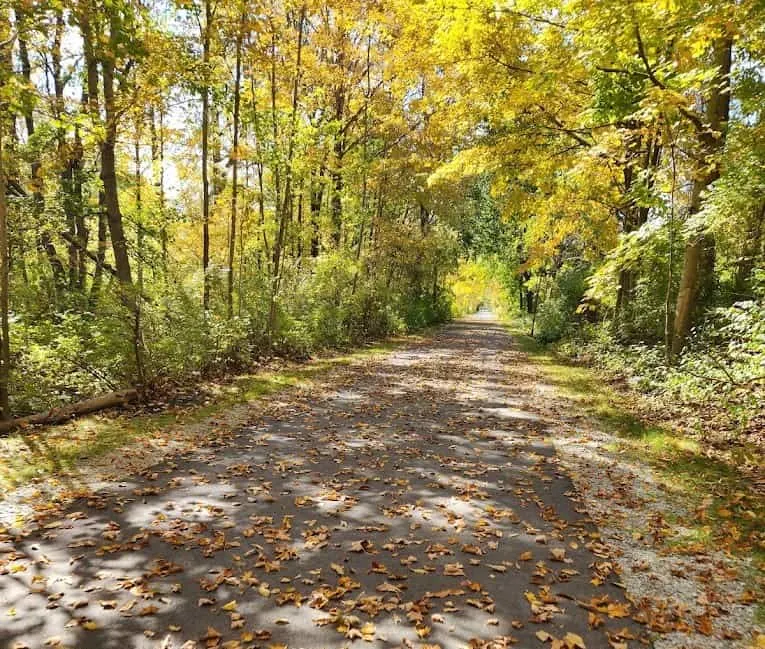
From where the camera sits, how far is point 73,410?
7395 mm

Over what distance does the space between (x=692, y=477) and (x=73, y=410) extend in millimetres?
8332

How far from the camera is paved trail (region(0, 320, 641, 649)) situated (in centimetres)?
322

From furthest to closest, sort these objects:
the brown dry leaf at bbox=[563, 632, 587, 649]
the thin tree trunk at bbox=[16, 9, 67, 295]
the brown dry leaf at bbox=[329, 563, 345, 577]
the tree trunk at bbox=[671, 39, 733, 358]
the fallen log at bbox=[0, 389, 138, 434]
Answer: the tree trunk at bbox=[671, 39, 733, 358] → the thin tree trunk at bbox=[16, 9, 67, 295] → the fallen log at bbox=[0, 389, 138, 434] → the brown dry leaf at bbox=[329, 563, 345, 577] → the brown dry leaf at bbox=[563, 632, 587, 649]

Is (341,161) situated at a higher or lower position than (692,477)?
higher

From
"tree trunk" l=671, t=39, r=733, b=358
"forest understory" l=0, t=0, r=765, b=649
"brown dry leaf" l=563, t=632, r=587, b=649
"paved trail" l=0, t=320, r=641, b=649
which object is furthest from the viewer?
"tree trunk" l=671, t=39, r=733, b=358

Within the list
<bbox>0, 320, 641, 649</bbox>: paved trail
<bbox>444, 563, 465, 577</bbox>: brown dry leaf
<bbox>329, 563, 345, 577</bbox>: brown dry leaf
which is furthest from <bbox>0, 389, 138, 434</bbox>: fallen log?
<bbox>444, 563, 465, 577</bbox>: brown dry leaf

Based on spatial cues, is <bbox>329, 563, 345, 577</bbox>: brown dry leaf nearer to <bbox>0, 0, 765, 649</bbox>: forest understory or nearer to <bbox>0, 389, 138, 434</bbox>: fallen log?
<bbox>0, 0, 765, 649</bbox>: forest understory

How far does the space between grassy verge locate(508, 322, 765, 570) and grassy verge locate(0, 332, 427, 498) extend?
634 centimetres

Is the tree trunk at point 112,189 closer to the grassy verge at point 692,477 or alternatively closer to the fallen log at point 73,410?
the fallen log at point 73,410

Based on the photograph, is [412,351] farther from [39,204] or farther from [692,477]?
[692,477]

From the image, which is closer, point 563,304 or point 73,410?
point 73,410

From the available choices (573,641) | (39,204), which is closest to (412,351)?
(39,204)

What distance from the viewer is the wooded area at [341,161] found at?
7465 mm

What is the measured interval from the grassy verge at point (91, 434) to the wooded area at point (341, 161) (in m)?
0.79
